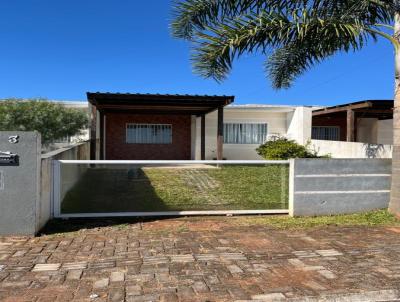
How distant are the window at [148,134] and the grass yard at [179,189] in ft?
39.9

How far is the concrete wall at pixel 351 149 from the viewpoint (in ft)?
32.0

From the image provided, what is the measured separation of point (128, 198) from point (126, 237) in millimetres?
1386

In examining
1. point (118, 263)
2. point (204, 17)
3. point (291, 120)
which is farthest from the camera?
point (291, 120)

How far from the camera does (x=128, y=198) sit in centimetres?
699

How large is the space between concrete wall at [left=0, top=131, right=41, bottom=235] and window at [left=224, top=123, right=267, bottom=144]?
14.9 metres

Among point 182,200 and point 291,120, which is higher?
point 291,120

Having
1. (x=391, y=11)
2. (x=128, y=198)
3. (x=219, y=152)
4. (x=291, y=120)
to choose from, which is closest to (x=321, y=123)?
(x=291, y=120)

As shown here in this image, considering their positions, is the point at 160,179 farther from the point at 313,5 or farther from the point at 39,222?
the point at 313,5

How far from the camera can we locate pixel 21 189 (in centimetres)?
561

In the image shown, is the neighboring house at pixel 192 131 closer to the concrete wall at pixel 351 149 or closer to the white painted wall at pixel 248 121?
the white painted wall at pixel 248 121

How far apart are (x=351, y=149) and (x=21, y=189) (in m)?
11.2

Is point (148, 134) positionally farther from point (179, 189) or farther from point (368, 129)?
point (179, 189)

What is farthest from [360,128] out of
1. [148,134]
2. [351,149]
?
[148,134]

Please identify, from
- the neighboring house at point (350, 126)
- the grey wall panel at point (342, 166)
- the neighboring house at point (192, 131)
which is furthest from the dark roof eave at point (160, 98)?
the grey wall panel at point (342, 166)
